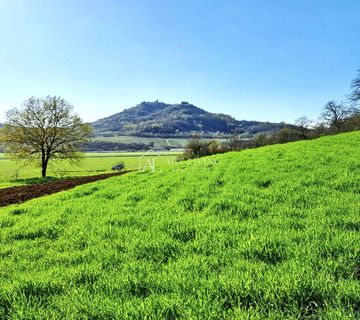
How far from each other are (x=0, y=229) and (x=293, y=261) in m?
7.88

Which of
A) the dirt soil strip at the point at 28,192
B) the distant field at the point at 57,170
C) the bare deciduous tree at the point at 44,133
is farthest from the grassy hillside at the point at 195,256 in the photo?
the bare deciduous tree at the point at 44,133

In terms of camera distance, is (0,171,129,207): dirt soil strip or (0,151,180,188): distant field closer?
(0,171,129,207): dirt soil strip

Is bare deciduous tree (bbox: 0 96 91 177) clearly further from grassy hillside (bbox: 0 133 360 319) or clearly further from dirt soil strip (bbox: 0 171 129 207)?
grassy hillside (bbox: 0 133 360 319)

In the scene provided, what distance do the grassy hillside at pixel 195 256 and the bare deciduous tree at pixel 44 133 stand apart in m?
43.7

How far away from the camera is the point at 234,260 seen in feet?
15.3

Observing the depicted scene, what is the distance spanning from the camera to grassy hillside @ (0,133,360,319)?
3506mm

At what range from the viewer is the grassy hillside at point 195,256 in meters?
3.51

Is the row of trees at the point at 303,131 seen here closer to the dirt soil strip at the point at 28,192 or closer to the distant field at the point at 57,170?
the distant field at the point at 57,170

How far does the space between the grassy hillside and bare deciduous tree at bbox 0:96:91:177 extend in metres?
43.7

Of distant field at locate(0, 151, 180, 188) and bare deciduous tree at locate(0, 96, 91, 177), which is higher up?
bare deciduous tree at locate(0, 96, 91, 177)

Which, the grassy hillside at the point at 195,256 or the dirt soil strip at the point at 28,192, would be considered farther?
the dirt soil strip at the point at 28,192

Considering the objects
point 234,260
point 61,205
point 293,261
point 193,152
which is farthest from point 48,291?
point 193,152

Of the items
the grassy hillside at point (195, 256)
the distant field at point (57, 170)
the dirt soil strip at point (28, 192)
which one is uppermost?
the grassy hillside at point (195, 256)

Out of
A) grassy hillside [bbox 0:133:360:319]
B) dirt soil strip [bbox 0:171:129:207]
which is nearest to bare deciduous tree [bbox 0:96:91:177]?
dirt soil strip [bbox 0:171:129:207]
